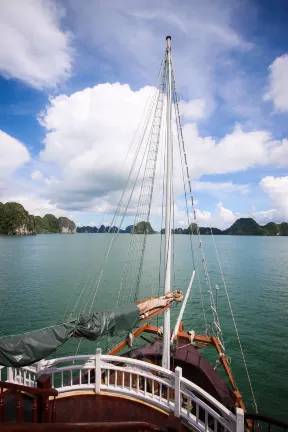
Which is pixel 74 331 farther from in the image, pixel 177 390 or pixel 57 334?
pixel 177 390

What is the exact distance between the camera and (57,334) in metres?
6.20

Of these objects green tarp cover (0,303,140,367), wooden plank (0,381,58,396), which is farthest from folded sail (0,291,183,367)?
wooden plank (0,381,58,396)

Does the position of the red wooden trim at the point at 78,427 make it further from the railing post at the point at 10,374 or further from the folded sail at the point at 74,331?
the railing post at the point at 10,374

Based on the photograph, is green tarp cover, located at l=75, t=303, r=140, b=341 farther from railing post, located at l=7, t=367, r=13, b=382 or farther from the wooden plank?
the wooden plank

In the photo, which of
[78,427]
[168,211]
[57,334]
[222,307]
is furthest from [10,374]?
[222,307]

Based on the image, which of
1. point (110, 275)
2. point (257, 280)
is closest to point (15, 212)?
point (110, 275)

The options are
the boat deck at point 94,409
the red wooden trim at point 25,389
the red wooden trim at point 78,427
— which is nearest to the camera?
the red wooden trim at point 78,427

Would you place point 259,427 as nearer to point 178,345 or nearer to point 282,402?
point 282,402

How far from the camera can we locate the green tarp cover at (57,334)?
551 centimetres

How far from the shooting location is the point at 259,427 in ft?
33.1

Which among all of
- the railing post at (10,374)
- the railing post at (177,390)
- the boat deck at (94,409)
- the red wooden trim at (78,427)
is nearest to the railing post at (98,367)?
the boat deck at (94,409)

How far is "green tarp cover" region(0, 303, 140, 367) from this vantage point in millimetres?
5512

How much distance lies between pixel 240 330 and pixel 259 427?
421 inches

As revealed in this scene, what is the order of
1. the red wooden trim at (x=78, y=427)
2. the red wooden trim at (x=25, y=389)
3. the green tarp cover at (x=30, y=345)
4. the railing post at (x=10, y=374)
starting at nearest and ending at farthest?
1. the red wooden trim at (x=78, y=427)
2. the red wooden trim at (x=25, y=389)
3. the green tarp cover at (x=30, y=345)
4. the railing post at (x=10, y=374)
